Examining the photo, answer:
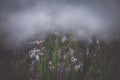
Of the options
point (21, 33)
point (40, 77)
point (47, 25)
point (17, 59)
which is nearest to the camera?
point (40, 77)

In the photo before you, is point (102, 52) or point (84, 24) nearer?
point (102, 52)

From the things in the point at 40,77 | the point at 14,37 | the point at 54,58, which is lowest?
the point at 40,77

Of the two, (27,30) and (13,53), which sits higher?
(27,30)

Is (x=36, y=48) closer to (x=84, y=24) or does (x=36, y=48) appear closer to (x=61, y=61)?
(x=61, y=61)

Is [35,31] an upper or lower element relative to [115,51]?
upper

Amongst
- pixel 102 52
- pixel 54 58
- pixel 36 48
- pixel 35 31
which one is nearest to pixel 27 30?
pixel 35 31

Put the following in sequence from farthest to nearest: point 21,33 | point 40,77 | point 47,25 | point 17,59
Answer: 1. point 47,25
2. point 21,33
3. point 17,59
4. point 40,77

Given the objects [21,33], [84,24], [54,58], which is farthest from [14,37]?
[84,24]

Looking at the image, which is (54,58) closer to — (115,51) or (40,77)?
(40,77)

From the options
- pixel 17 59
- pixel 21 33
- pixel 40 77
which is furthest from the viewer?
pixel 21 33
